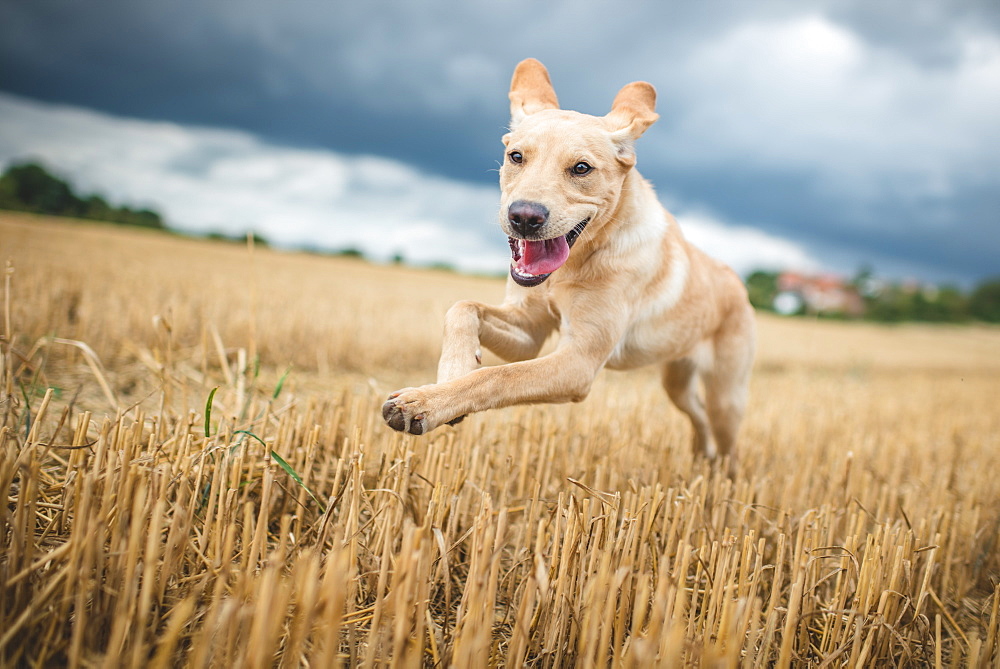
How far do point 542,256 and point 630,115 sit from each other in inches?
51.6

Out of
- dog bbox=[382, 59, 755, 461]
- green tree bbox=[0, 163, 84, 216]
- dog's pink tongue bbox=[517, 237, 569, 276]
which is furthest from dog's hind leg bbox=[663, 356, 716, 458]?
green tree bbox=[0, 163, 84, 216]

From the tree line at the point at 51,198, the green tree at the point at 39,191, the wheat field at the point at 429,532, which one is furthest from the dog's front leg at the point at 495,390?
the green tree at the point at 39,191

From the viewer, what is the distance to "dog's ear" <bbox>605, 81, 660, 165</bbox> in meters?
3.46

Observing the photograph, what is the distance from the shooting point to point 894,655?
2.52 m

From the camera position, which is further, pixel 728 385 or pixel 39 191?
pixel 39 191

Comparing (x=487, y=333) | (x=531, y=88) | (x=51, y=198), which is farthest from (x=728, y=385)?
(x=51, y=198)

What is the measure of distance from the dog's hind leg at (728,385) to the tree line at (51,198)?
140ft

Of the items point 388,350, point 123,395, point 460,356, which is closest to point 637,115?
point 460,356

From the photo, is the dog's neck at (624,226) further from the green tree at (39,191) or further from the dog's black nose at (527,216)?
the green tree at (39,191)

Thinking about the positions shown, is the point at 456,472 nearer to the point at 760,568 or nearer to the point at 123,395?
the point at 760,568

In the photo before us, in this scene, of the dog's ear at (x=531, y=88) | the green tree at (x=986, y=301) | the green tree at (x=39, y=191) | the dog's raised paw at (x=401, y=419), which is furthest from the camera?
the green tree at (x=986, y=301)

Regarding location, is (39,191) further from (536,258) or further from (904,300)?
(904,300)

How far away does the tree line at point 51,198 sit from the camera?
3672cm

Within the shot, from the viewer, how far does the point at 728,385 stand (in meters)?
4.93
